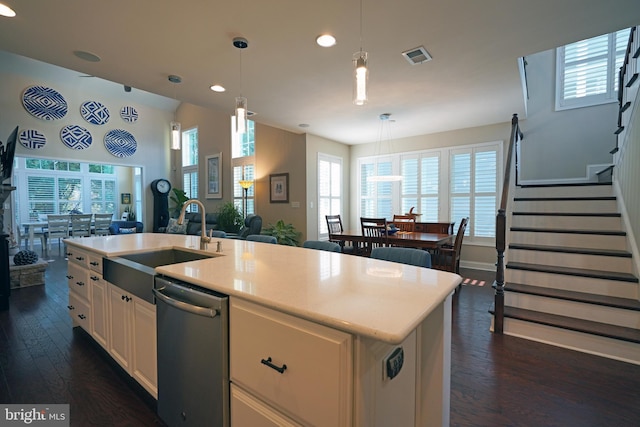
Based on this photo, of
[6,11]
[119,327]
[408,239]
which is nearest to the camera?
[119,327]

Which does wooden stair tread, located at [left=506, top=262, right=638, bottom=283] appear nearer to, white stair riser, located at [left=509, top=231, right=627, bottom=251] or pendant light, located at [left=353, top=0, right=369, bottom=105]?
white stair riser, located at [left=509, top=231, right=627, bottom=251]

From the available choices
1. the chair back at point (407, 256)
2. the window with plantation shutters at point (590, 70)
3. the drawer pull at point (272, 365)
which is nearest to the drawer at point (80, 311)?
the drawer pull at point (272, 365)

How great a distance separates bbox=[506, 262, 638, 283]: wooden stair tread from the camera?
251cm

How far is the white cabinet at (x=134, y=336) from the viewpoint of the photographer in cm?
157

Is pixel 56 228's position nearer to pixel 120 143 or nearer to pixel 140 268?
pixel 120 143

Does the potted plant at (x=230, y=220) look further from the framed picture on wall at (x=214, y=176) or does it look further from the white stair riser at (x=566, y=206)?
the white stair riser at (x=566, y=206)

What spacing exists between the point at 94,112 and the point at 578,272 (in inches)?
389

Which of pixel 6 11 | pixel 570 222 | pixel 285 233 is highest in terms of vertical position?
pixel 6 11

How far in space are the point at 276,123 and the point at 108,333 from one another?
12.5 feet

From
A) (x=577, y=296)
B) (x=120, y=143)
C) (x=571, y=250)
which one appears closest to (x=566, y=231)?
(x=571, y=250)

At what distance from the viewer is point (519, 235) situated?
11.0ft

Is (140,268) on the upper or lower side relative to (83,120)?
lower

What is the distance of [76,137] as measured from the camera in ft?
22.8

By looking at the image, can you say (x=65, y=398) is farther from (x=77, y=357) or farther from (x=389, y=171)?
(x=389, y=171)
